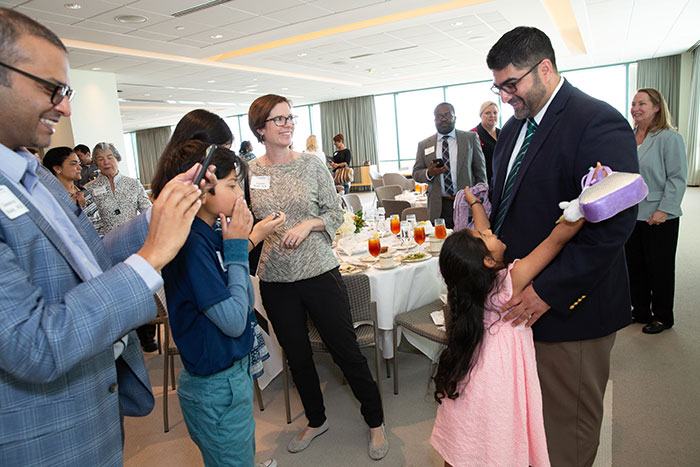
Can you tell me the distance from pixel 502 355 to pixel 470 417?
0.27 m

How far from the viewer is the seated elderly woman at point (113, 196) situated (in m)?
4.00

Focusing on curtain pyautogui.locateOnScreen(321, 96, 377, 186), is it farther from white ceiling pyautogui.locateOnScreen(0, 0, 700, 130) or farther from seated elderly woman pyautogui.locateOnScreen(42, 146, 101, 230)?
seated elderly woman pyautogui.locateOnScreen(42, 146, 101, 230)

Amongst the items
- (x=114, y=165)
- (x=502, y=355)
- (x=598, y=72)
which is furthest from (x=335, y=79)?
(x=502, y=355)

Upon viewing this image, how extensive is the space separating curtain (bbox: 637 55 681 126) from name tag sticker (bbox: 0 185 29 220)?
45.7 ft

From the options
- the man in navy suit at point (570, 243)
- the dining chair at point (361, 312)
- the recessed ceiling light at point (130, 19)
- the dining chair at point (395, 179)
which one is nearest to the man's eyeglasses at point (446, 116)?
the dining chair at point (361, 312)

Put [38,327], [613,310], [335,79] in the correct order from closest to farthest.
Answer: [38,327] → [613,310] → [335,79]

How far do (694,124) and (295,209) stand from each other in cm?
1233

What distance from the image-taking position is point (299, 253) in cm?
219

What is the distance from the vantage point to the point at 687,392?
272 centimetres

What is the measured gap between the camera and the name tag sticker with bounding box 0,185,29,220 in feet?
2.46

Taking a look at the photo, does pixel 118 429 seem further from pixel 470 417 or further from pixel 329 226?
pixel 329 226

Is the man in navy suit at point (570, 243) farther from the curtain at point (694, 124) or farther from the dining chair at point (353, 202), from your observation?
the curtain at point (694, 124)

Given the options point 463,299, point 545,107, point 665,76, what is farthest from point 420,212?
point 665,76

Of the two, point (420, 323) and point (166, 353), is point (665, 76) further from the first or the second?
point (166, 353)
